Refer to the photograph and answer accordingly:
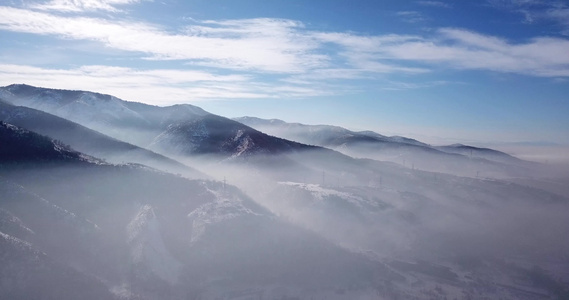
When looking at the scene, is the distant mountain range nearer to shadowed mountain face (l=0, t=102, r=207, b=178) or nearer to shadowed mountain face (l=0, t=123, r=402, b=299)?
shadowed mountain face (l=0, t=123, r=402, b=299)

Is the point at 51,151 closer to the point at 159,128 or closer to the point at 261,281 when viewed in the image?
the point at 261,281

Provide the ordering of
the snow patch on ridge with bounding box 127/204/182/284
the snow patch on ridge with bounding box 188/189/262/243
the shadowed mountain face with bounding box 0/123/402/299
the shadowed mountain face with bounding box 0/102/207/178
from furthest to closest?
the shadowed mountain face with bounding box 0/102/207/178 → the snow patch on ridge with bounding box 188/189/262/243 → the snow patch on ridge with bounding box 127/204/182/284 → the shadowed mountain face with bounding box 0/123/402/299

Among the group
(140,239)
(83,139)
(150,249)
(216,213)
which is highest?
(83,139)

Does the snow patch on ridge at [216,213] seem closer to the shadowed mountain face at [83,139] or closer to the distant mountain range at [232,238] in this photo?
the distant mountain range at [232,238]

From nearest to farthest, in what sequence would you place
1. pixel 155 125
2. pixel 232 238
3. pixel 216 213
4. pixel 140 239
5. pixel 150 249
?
pixel 150 249 < pixel 140 239 < pixel 232 238 < pixel 216 213 < pixel 155 125

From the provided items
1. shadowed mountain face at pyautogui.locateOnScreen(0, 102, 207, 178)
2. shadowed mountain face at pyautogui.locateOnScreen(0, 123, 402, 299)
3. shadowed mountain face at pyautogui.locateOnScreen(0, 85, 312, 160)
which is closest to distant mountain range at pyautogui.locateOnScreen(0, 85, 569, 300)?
shadowed mountain face at pyautogui.locateOnScreen(0, 123, 402, 299)

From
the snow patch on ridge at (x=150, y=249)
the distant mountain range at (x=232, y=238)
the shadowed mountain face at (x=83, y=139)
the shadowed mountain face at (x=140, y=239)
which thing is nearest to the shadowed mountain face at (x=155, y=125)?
the shadowed mountain face at (x=83, y=139)

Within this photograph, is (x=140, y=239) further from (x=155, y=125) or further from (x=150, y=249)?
(x=155, y=125)

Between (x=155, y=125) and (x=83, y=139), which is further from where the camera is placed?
(x=155, y=125)

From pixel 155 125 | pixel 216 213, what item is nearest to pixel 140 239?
pixel 216 213

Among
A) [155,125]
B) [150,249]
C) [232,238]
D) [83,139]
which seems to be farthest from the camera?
[155,125]

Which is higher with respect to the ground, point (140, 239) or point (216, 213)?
point (216, 213)

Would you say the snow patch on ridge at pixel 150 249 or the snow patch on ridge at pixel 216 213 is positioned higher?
the snow patch on ridge at pixel 216 213
